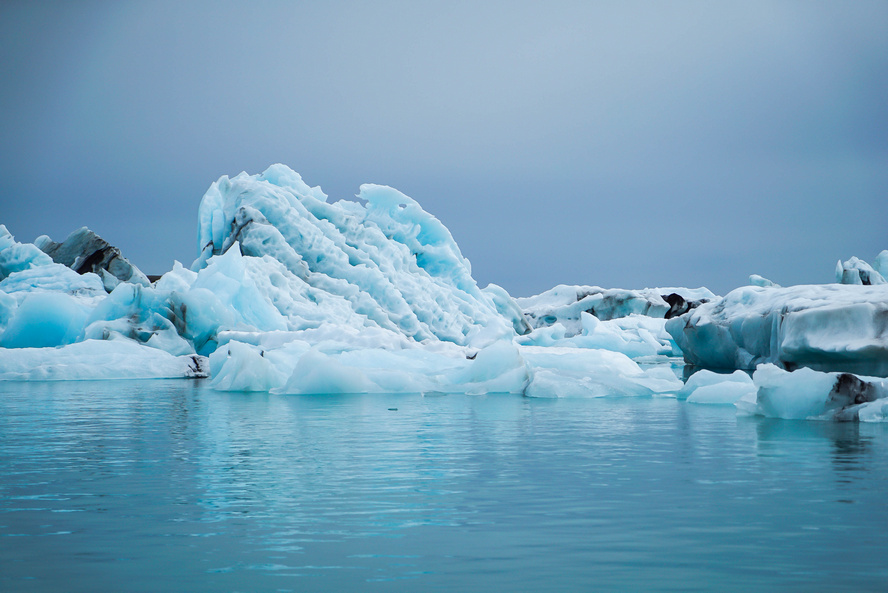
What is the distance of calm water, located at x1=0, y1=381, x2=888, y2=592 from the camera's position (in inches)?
118

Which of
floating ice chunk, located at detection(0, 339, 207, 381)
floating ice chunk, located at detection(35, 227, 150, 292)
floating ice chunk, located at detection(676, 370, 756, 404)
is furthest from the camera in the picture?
floating ice chunk, located at detection(35, 227, 150, 292)

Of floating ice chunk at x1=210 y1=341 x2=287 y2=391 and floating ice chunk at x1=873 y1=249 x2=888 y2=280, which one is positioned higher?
floating ice chunk at x1=873 y1=249 x2=888 y2=280

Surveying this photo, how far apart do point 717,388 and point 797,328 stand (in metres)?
2.92

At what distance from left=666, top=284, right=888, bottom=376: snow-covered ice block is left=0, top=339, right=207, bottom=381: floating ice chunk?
1054 centimetres

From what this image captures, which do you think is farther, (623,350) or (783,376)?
(623,350)

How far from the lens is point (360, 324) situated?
771 inches

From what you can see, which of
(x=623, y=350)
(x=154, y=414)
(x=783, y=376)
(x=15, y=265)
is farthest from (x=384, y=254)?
(x=783, y=376)

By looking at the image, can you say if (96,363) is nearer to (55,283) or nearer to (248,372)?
(248,372)

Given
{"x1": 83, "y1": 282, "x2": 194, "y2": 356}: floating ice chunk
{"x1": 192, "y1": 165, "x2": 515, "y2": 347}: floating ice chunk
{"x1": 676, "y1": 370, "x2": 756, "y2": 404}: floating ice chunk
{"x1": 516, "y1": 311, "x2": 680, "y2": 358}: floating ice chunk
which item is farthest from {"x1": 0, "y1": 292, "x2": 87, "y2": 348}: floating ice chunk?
{"x1": 676, "y1": 370, "x2": 756, "y2": 404}: floating ice chunk

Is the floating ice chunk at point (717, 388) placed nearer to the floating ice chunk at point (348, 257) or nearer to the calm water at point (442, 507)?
the calm water at point (442, 507)

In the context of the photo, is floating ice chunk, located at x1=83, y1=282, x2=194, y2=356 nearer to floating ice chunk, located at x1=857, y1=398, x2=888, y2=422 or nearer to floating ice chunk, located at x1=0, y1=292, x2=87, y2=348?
floating ice chunk, located at x1=0, y1=292, x2=87, y2=348

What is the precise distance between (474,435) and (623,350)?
2129 centimetres

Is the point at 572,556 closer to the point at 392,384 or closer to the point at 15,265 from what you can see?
the point at 392,384

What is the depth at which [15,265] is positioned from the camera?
83.8ft
